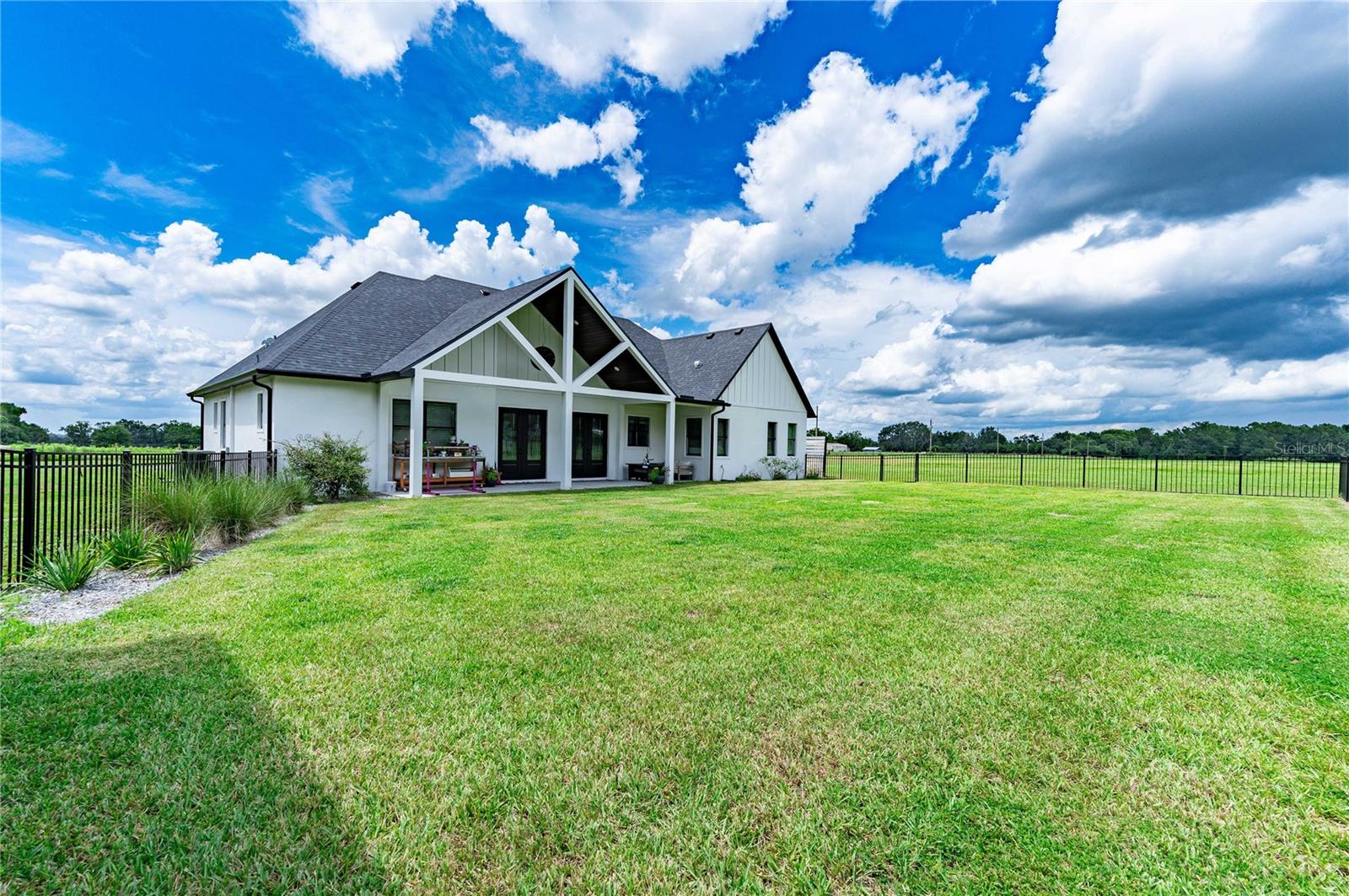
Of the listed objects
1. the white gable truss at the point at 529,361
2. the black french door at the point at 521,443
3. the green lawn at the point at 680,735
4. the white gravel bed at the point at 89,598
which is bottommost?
the white gravel bed at the point at 89,598

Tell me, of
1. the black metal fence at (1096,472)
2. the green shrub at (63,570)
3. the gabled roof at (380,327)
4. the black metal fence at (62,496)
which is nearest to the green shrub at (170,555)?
the green shrub at (63,570)

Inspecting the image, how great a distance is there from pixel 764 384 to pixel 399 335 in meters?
13.3

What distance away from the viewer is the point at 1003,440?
97.8 feet

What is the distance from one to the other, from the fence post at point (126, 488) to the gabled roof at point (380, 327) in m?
6.29

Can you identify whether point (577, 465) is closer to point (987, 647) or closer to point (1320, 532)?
point (987, 647)

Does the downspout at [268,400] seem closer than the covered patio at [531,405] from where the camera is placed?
Yes

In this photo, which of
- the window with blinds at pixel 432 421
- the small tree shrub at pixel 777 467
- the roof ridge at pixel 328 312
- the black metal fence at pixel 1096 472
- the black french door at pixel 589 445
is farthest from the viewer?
the small tree shrub at pixel 777 467

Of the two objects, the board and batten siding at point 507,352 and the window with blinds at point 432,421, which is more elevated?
the board and batten siding at point 507,352

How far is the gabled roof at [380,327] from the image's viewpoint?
43.2 feet

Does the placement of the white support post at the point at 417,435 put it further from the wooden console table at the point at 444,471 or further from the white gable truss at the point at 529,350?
the wooden console table at the point at 444,471

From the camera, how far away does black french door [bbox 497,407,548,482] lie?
16.5 m

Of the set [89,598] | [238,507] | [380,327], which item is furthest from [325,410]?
[89,598]

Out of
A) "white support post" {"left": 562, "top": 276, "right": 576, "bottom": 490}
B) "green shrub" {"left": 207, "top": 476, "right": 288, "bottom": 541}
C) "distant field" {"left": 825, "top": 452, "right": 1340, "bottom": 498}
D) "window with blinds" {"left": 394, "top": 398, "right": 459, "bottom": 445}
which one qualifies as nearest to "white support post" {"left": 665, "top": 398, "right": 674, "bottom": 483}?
"white support post" {"left": 562, "top": 276, "right": 576, "bottom": 490}

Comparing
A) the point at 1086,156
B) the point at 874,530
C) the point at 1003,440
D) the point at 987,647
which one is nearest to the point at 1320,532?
→ the point at 874,530
